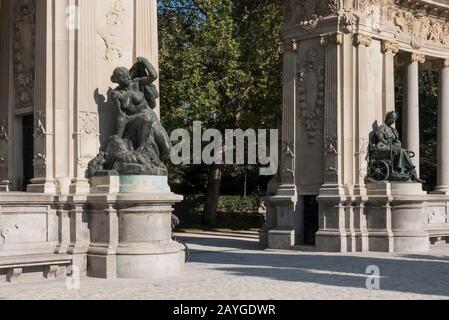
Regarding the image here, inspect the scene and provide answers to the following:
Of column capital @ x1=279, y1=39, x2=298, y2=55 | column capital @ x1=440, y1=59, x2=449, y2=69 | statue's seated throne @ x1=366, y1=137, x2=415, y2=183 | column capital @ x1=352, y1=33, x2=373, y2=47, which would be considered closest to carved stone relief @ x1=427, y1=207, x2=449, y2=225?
statue's seated throne @ x1=366, y1=137, x2=415, y2=183

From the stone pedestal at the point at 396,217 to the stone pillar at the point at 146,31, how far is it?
32.0ft

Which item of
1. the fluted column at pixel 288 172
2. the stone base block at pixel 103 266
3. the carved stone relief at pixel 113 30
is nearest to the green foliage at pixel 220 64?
the fluted column at pixel 288 172

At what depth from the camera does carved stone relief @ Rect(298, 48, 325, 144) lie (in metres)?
24.2

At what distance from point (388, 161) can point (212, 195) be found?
1660 cm

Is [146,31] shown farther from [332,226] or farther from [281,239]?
[281,239]

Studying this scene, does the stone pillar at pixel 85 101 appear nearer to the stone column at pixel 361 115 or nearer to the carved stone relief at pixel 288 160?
the carved stone relief at pixel 288 160

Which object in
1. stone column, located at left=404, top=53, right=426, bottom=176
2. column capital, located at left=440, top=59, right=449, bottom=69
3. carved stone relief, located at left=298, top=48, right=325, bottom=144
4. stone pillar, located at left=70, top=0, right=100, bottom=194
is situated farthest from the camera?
column capital, located at left=440, top=59, right=449, bottom=69

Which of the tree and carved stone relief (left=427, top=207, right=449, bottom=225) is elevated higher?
the tree

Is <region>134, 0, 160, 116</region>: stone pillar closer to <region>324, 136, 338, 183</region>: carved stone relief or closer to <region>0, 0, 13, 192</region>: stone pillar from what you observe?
<region>0, 0, 13, 192</region>: stone pillar

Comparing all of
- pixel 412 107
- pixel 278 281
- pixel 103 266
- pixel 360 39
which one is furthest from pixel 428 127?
pixel 103 266

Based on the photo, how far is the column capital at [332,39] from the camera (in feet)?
77.8

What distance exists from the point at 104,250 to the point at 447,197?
1713 centimetres

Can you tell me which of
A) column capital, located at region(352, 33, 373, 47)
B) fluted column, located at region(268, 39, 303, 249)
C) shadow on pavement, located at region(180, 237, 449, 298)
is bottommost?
shadow on pavement, located at region(180, 237, 449, 298)

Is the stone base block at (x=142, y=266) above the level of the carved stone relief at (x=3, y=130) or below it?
below
